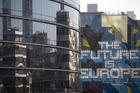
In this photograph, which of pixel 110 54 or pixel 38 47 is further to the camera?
pixel 110 54

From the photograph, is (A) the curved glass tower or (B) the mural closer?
(A) the curved glass tower

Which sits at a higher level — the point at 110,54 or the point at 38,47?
the point at 38,47

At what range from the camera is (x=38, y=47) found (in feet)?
143

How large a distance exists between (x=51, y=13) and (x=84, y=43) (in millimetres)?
22150

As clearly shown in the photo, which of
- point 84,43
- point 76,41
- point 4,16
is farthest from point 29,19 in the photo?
point 84,43

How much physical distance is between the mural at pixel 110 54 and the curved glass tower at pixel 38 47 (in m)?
16.8

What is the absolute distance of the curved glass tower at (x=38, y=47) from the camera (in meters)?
40.8

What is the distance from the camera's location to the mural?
6544 cm

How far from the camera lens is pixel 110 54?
218ft

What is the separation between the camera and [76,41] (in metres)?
50.5

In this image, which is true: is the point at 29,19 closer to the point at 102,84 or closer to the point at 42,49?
the point at 42,49

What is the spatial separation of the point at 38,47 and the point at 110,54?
24.8 metres

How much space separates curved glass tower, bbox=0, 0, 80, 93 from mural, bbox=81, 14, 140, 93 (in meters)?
16.8

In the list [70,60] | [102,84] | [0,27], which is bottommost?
[102,84]
